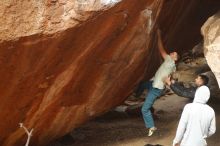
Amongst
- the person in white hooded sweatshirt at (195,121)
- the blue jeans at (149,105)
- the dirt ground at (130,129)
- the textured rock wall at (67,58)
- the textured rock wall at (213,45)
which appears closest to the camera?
the person in white hooded sweatshirt at (195,121)

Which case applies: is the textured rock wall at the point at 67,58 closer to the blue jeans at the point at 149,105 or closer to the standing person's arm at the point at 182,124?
the blue jeans at the point at 149,105

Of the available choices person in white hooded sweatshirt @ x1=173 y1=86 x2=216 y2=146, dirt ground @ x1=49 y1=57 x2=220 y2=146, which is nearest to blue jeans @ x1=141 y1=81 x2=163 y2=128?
dirt ground @ x1=49 y1=57 x2=220 y2=146

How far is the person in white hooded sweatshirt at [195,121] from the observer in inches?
277

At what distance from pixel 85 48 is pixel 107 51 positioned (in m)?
0.62

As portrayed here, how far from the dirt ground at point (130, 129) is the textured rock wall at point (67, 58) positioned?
73 cm

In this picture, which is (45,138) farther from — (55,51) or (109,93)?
(55,51)

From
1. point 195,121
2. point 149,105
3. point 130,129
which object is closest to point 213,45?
point 149,105

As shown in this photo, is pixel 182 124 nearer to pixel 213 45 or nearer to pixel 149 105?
pixel 213 45

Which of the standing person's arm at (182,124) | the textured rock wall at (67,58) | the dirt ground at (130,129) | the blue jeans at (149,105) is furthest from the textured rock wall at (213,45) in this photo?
the dirt ground at (130,129)

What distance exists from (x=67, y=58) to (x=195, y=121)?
89.1 inches

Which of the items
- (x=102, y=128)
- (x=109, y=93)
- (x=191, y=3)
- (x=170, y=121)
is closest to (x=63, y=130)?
(x=109, y=93)

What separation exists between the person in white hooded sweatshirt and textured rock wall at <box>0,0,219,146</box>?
1.84 m

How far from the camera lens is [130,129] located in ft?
35.0

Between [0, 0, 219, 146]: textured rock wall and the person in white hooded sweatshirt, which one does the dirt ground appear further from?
the person in white hooded sweatshirt
